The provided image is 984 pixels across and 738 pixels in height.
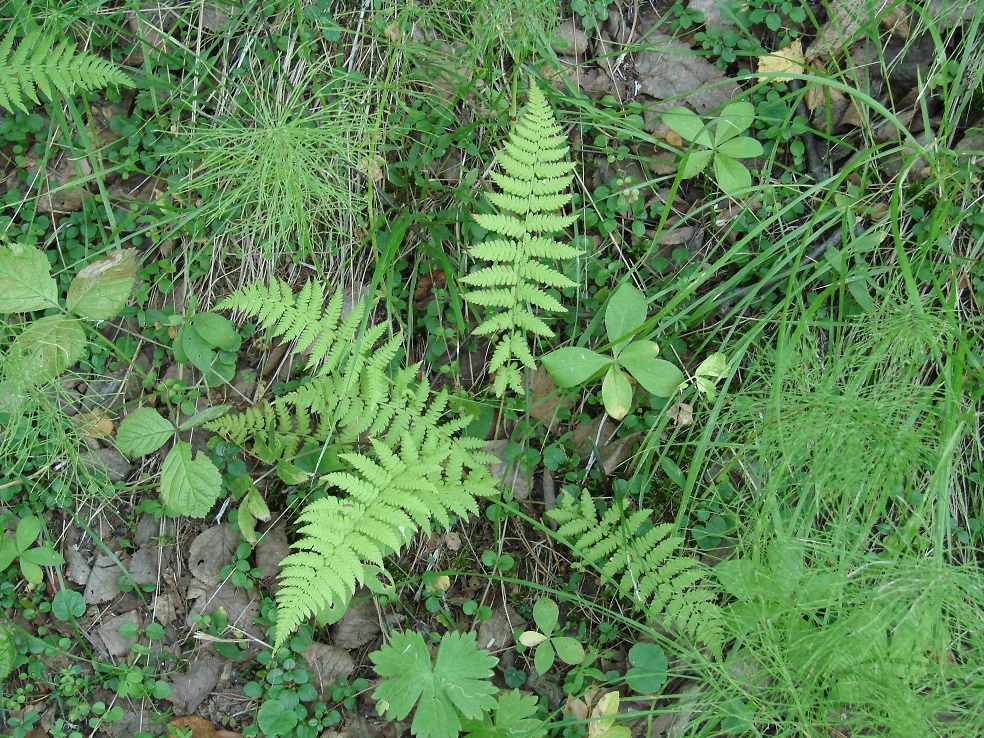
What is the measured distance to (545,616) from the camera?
2.88 metres

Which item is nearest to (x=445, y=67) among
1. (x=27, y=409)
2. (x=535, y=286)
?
(x=535, y=286)

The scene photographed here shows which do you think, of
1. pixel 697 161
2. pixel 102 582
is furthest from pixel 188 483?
pixel 697 161

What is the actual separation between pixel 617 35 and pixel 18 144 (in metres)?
2.54

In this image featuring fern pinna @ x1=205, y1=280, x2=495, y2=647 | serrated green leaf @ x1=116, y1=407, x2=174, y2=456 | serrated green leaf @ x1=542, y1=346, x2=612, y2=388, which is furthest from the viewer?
serrated green leaf @ x1=116, y1=407, x2=174, y2=456

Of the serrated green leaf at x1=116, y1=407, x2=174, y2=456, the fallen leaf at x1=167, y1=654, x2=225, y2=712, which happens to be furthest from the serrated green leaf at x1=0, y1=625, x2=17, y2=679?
the serrated green leaf at x1=116, y1=407, x2=174, y2=456

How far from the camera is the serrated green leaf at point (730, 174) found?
2.88 meters

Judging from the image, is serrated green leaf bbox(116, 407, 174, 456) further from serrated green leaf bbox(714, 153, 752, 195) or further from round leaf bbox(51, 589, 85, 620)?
serrated green leaf bbox(714, 153, 752, 195)

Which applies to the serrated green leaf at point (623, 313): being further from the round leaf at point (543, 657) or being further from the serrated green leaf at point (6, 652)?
the serrated green leaf at point (6, 652)

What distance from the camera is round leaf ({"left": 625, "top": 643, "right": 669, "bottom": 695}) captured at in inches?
109

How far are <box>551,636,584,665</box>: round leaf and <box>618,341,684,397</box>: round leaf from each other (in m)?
0.98

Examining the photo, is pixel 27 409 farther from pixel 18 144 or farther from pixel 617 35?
pixel 617 35

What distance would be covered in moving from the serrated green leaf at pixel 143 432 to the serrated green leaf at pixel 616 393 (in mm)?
1688

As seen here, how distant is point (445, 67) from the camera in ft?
9.93

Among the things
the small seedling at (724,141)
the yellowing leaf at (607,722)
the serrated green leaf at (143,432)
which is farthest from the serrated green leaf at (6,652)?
the small seedling at (724,141)
